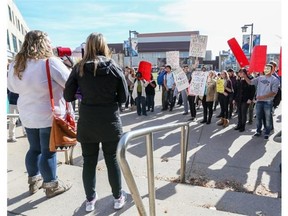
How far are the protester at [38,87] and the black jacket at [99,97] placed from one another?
0.30 meters

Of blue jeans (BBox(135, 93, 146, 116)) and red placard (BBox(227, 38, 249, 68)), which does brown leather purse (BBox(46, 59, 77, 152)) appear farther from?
blue jeans (BBox(135, 93, 146, 116))

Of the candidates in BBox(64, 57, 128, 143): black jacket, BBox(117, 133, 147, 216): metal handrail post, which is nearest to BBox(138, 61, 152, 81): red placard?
BBox(64, 57, 128, 143): black jacket

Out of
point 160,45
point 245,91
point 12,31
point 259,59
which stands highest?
point 160,45

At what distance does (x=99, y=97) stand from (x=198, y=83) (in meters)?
5.88

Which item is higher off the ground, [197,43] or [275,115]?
[197,43]

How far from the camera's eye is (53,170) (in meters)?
2.87

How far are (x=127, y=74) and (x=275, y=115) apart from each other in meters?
6.00

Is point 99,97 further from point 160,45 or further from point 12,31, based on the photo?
point 160,45

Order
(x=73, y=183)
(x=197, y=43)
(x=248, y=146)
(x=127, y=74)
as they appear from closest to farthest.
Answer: (x=73, y=183), (x=248, y=146), (x=197, y=43), (x=127, y=74)

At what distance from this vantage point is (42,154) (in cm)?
278

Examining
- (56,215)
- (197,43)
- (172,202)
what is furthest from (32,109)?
(197,43)

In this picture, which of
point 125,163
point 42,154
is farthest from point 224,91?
point 125,163

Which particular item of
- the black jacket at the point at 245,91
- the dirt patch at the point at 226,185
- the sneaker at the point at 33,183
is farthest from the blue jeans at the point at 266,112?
the sneaker at the point at 33,183

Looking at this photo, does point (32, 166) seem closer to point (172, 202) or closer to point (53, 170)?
point (53, 170)
